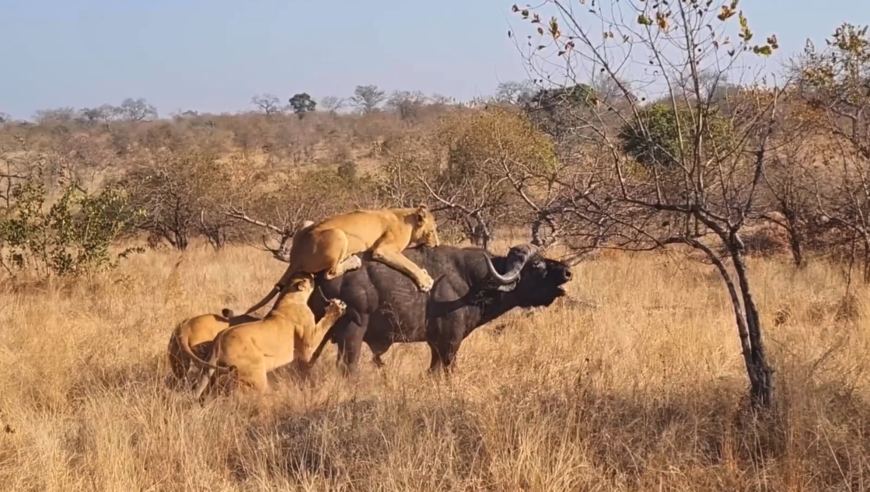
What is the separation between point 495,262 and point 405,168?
10153 mm

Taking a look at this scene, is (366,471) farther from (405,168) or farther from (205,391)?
(405,168)

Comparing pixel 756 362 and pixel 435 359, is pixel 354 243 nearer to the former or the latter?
pixel 435 359

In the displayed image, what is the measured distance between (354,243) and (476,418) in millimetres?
2617

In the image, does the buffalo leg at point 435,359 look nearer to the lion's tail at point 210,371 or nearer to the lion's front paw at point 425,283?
the lion's front paw at point 425,283

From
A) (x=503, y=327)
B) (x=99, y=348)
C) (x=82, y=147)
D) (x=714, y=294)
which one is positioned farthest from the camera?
(x=82, y=147)

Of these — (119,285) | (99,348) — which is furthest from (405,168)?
(99,348)

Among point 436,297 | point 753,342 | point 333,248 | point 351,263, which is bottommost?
point 753,342

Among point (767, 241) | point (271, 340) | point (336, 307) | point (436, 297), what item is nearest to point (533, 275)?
point (436, 297)

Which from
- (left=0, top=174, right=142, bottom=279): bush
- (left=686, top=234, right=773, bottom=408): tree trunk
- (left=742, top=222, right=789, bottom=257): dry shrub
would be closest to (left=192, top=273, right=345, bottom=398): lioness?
(left=686, top=234, right=773, bottom=408): tree trunk

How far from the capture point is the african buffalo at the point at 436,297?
8414 millimetres

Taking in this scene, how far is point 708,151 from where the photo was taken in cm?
788

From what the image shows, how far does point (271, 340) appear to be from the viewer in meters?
7.68

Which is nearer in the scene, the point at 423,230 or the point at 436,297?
the point at 436,297

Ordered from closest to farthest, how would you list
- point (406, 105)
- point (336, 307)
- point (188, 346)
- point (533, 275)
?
point (188, 346) → point (336, 307) → point (533, 275) → point (406, 105)
